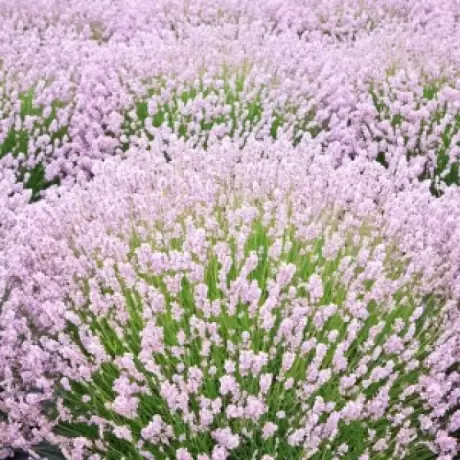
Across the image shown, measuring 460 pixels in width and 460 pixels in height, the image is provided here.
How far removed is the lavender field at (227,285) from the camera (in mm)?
2654

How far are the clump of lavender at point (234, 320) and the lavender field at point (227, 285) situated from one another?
13 mm

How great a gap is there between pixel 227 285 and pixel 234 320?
29cm

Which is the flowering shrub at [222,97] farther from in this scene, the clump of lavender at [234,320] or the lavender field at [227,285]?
the clump of lavender at [234,320]

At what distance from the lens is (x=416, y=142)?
5.30 metres

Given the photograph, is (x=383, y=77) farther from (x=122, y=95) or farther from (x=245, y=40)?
(x=122, y=95)

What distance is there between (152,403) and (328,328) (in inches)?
28.1

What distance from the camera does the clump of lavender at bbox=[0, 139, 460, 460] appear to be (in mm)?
2621

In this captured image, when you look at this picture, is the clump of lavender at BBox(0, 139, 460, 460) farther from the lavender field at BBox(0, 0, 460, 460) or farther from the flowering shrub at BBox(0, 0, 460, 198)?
the flowering shrub at BBox(0, 0, 460, 198)

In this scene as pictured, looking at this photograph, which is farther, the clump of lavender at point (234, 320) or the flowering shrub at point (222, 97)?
the flowering shrub at point (222, 97)

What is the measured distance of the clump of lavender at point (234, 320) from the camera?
8.60ft

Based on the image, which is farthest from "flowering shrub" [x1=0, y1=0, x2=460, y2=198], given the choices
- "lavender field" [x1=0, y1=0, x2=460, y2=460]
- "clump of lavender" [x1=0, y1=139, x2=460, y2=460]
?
"clump of lavender" [x1=0, y1=139, x2=460, y2=460]

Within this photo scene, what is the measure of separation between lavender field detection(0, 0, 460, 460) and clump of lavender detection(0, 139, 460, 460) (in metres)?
0.01

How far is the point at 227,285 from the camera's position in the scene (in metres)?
3.10

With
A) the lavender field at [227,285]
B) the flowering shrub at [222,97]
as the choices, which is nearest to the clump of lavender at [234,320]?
the lavender field at [227,285]
